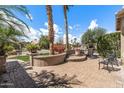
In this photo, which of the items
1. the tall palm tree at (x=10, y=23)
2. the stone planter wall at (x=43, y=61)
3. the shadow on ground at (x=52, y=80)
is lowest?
the shadow on ground at (x=52, y=80)

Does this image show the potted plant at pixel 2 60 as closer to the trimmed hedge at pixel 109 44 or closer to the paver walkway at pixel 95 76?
the paver walkway at pixel 95 76

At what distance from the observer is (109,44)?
9.19 metres

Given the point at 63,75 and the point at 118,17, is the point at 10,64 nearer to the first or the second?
the point at 63,75

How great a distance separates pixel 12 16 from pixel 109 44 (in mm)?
5040

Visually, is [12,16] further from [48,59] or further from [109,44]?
[109,44]

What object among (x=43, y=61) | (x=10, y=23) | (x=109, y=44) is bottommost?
A: (x=43, y=61)

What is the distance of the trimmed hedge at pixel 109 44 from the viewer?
8.29m

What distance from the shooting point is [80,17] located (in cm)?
696

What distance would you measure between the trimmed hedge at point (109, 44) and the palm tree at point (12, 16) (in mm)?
3876

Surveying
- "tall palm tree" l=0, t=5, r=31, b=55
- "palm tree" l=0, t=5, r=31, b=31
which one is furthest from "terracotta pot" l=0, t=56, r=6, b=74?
"palm tree" l=0, t=5, r=31, b=31

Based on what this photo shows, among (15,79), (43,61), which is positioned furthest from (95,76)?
(43,61)

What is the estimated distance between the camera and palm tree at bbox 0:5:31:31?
215 inches

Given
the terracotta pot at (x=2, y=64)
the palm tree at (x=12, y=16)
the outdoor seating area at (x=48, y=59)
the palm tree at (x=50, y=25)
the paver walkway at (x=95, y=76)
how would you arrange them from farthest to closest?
the palm tree at (x=50, y=25) < the terracotta pot at (x=2, y=64) < the outdoor seating area at (x=48, y=59) < the paver walkway at (x=95, y=76) < the palm tree at (x=12, y=16)

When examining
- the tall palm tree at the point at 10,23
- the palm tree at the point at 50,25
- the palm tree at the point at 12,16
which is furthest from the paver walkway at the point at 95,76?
the palm tree at the point at 12,16
